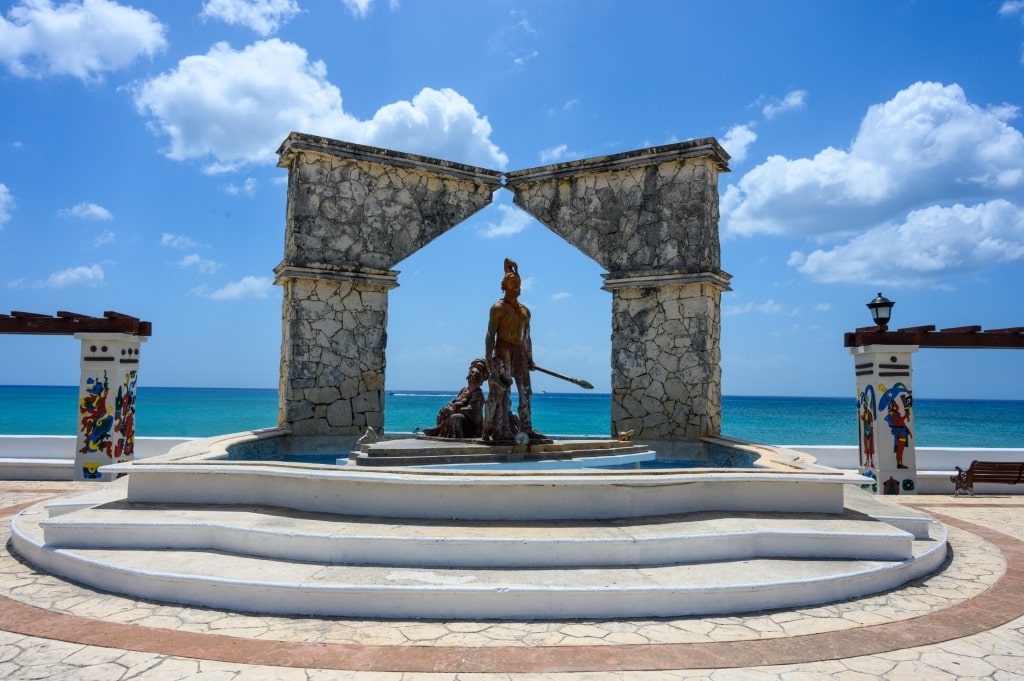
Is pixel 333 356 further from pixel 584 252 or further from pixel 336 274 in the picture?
pixel 584 252

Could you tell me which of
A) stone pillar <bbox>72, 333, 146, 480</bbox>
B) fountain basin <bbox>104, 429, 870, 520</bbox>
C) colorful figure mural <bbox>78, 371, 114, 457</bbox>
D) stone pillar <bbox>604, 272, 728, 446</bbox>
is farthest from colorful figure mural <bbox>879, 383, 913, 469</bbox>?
colorful figure mural <bbox>78, 371, 114, 457</bbox>

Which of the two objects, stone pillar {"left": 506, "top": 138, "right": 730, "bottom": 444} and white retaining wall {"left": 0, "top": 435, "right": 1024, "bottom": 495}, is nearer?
stone pillar {"left": 506, "top": 138, "right": 730, "bottom": 444}

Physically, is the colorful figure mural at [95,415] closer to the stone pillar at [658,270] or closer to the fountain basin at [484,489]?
the fountain basin at [484,489]

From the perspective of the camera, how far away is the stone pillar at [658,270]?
36.0 feet

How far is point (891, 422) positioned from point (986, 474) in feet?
5.95

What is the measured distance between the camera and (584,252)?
12.2 m

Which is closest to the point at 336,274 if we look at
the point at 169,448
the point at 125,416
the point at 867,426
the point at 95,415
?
the point at 125,416

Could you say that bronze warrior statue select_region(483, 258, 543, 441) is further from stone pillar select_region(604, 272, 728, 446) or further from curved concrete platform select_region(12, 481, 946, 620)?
stone pillar select_region(604, 272, 728, 446)

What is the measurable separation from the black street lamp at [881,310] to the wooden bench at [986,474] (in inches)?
103

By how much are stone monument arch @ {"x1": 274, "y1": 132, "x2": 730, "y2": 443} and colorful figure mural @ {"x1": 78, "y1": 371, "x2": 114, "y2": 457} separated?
2699 mm

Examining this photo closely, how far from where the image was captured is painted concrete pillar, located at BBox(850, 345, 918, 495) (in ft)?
33.9

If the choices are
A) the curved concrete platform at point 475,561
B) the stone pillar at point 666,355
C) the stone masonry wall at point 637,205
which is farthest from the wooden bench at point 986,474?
the curved concrete platform at point 475,561

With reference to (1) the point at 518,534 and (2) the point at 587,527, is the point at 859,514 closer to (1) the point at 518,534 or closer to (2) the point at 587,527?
(2) the point at 587,527

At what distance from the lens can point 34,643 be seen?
13.0 feet
